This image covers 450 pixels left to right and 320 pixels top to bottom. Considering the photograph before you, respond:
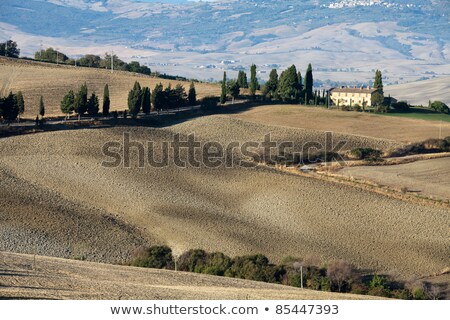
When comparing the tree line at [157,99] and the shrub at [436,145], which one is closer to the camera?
the shrub at [436,145]

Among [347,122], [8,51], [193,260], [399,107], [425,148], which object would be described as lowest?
[193,260]

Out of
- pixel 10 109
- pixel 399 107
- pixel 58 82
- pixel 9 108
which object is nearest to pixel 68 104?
pixel 10 109

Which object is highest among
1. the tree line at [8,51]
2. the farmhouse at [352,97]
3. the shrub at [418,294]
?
the tree line at [8,51]

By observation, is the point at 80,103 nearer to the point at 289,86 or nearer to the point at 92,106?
the point at 92,106

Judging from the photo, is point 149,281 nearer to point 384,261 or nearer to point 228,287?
point 228,287

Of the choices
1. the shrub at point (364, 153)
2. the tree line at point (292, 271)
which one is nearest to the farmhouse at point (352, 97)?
the shrub at point (364, 153)

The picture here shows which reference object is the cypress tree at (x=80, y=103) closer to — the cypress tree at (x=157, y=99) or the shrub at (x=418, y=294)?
the cypress tree at (x=157, y=99)

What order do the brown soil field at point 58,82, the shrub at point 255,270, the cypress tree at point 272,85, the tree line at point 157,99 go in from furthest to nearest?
the cypress tree at point 272,85, the brown soil field at point 58,82, the tree line at point 157,99, the shrub at point 255,270
